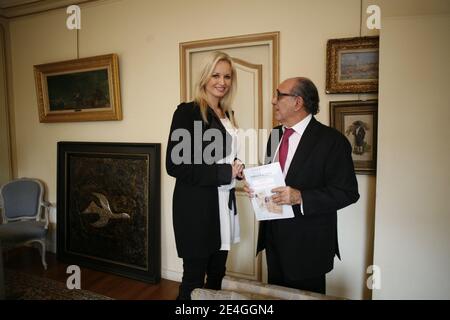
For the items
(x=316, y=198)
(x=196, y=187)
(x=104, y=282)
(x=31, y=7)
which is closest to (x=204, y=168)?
(x=196, y=187)

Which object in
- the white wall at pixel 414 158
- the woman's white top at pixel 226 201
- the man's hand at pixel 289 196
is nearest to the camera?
the man's hand at pixel 289 196

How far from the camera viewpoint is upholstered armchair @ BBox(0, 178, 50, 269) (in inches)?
113

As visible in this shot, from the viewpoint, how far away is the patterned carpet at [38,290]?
2342mm

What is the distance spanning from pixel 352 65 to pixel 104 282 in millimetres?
2800

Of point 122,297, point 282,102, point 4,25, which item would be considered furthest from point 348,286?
point 4,25

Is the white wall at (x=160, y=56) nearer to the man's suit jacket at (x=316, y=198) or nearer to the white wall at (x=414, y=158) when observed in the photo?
the white wall at (x=414, y=158)

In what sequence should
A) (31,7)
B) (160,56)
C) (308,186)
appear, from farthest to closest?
(31,7), (160,56), (308,186)

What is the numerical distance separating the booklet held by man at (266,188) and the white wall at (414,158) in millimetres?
851

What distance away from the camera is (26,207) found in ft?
10.2

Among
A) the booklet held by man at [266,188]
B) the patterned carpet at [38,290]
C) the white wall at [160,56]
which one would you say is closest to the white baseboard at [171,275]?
the white wall at [160,56]

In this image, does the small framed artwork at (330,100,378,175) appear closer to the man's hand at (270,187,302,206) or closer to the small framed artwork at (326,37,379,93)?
the small framed artwork at (326,37,379,93)

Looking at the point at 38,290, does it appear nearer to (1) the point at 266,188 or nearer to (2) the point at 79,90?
(2) the point at 79,90

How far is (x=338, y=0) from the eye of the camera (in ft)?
6.46
